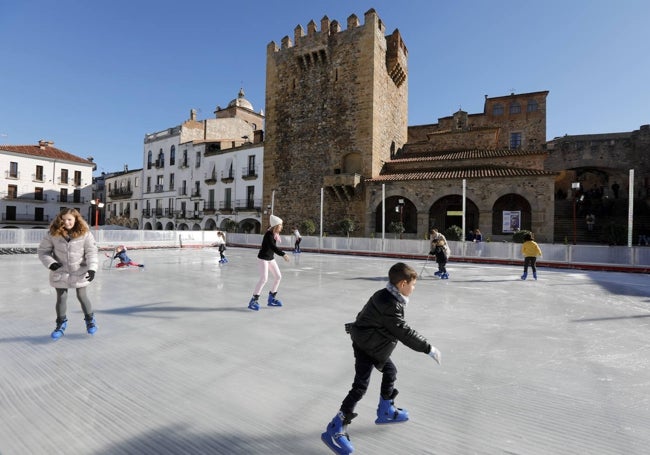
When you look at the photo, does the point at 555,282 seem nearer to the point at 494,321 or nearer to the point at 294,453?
the point at 494,321

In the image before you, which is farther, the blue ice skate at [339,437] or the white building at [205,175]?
the white building at [205,175]

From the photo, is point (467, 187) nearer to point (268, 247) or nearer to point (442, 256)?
point (442, 256)

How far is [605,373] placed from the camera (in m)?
3.41

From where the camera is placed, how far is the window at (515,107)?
33.7 m

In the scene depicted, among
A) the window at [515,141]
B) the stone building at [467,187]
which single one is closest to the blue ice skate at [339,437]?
the stone building at [467,187]

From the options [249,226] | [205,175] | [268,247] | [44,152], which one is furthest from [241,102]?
[268,247]

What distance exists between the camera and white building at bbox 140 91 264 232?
31188 millimetres

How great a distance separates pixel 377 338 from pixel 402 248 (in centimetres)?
1617

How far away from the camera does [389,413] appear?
8.04ft

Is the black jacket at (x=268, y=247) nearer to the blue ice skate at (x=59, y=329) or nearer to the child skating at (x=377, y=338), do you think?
the blue ice skate at (x=59, y=329)

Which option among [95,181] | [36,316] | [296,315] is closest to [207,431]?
[296,315]

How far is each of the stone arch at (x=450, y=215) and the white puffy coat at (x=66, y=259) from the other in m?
20.7

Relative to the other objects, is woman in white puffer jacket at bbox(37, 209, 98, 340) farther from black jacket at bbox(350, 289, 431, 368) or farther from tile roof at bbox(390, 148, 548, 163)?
tile roof at bbox(390, 148, 548, 163)

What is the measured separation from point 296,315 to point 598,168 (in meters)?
36.5
